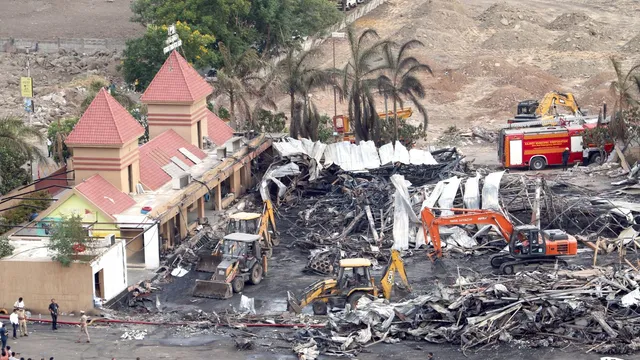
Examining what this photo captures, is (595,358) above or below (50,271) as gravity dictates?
below

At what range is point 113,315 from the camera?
4169cm

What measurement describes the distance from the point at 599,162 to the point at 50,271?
31.2 m

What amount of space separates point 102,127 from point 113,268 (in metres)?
8.36

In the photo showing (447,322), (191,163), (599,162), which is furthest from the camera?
(599,162)

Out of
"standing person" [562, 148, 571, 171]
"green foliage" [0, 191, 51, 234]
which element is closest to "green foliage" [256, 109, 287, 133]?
"standing person" [562, 148, 571, 171]

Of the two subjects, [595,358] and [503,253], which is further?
[503,253]

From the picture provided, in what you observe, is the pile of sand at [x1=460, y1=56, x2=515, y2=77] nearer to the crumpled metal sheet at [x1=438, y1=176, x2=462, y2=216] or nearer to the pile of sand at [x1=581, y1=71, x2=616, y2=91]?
the pile of sand at [x1=581, y1=71, x2=616, y2=91]

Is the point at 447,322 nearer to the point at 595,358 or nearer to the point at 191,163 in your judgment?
the point at 595,358

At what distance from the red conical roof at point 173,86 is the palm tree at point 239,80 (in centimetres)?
657

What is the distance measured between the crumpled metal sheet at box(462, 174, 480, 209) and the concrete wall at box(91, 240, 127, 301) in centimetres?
1485

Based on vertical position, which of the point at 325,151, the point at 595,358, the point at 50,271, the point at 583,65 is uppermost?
the point at 583,65

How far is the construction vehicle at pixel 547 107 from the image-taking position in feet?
222

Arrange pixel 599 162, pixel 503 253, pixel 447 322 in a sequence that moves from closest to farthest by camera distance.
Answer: pixel 447 322 < pixel 503 253 < pixel 599 162

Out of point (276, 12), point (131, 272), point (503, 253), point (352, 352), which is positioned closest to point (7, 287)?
point (131, 272)
